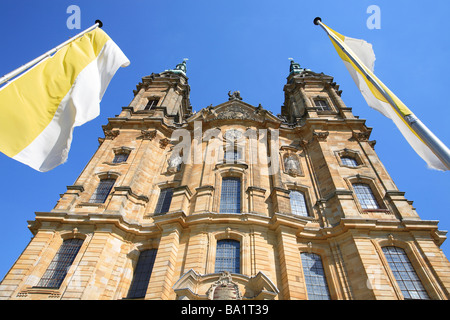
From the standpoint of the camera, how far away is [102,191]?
754 inches

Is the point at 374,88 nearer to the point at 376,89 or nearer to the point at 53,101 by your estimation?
the point at 376,89

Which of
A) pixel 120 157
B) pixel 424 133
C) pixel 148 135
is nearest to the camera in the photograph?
pixel 424 133

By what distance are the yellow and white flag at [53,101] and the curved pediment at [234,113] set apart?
14.5m

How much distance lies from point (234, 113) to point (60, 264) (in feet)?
58.1

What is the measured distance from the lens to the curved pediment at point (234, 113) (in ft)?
80.3

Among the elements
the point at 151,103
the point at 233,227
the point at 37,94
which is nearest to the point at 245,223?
the point at 233,227

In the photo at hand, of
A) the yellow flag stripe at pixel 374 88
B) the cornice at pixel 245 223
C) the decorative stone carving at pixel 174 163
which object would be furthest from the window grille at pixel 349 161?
the decorative stone carving at pixel 174 163

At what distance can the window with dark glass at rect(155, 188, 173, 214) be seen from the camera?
18453 mm

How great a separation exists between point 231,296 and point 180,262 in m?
3.64

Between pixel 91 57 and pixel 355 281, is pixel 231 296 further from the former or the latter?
pixel 91 57

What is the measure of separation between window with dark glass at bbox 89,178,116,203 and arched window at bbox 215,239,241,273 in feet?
29.5
